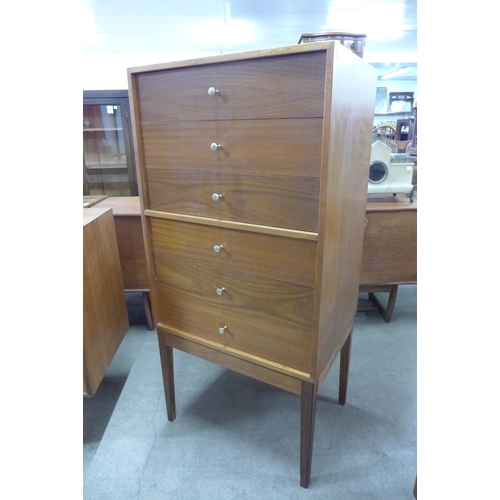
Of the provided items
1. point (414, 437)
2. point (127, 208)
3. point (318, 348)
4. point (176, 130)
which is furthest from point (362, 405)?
point (127, 208)

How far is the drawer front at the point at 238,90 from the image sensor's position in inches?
29.0

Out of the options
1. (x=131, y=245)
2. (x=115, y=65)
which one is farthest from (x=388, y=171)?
(x=115, y=65)

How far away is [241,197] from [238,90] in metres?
0.26

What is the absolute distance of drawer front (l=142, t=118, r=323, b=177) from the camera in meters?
0.78

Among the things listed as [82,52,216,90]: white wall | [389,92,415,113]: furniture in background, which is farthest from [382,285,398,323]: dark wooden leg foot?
[82,52,216,90]: white wall

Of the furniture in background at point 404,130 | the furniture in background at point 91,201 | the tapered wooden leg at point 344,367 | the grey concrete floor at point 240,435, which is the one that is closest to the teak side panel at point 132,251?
the furniture in background at point 91,201

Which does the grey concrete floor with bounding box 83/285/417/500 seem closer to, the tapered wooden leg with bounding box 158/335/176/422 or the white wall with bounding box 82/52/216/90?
the tapered wooden leg with bounding box 158/335/176/422

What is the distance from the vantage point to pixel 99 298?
136 cm

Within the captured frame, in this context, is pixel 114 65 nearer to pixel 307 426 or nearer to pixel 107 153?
pixel 107 153

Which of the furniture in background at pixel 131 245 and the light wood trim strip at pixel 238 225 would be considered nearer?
the light wood trim strip at pixel 238 225

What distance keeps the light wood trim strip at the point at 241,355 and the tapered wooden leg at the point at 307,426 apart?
0.04 meters

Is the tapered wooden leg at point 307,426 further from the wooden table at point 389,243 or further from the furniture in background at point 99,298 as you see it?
the wooden table at point 389,243
